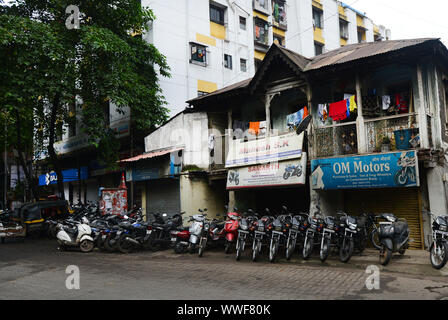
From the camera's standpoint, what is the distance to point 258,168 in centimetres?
1369

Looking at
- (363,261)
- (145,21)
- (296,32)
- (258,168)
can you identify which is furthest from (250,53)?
(363,261)

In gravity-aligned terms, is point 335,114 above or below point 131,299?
above

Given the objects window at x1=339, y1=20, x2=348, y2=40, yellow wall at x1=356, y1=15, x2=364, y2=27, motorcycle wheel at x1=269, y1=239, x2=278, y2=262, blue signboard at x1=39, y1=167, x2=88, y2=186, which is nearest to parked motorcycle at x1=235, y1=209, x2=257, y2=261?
motorcycle wheel at x1=269, y1=239, x2=278, y2=262

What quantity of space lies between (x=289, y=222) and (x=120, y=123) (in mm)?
13881

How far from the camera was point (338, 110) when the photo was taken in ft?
39.4

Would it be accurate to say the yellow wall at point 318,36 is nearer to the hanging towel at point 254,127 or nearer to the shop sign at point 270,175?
the hanging towel at point 254,127

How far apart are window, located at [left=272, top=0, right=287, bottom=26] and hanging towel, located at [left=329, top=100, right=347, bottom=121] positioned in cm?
1805

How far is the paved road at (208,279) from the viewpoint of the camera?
6.36 metres

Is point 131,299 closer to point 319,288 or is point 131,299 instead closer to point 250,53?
point 319,288

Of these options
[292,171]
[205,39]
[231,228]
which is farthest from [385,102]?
[205,39]

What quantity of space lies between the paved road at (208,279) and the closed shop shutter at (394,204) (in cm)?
236

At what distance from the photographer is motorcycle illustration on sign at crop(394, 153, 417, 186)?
998 cm

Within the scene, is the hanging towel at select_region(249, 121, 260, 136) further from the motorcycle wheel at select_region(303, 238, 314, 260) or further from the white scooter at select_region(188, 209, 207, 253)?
the motorcycle wheel at select_region(303, 238, 314, 260)
